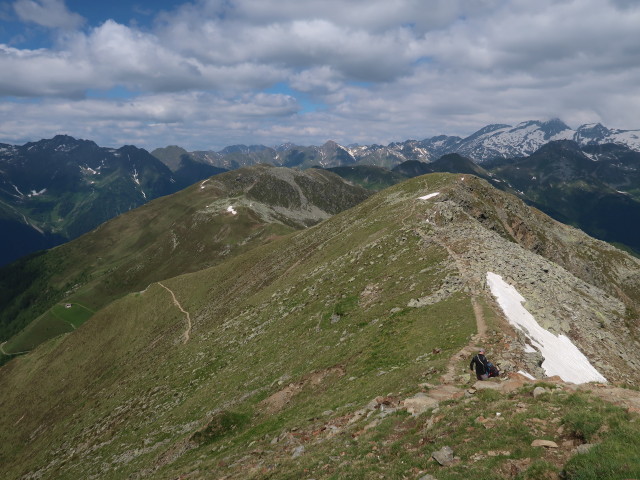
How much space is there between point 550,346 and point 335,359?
18764mm

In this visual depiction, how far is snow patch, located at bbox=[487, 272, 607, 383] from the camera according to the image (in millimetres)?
28797

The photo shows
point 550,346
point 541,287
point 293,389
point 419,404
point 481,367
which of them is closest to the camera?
point 419,404

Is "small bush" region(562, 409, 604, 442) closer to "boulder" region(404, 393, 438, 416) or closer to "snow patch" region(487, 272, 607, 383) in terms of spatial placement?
"boulder" region(404, 393, 438, 416)

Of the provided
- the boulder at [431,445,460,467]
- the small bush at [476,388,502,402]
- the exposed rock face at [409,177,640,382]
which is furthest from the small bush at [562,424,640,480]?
the exposed rock face at [409,177,640,382]

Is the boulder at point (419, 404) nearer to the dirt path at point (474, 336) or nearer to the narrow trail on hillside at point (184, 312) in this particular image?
the dirt path at point (474, 336)

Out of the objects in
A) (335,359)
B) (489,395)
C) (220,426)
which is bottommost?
(220,426)

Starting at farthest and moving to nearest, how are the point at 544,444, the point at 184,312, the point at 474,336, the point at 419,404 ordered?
the point at 184,312 < the point at 474,336 < the point at 419,404 < the point at 544,444

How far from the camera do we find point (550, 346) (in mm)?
31234

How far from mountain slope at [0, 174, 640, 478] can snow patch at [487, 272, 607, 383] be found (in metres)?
1.28

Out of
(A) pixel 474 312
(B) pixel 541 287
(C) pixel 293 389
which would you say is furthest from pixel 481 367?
(B) pixel 541 287

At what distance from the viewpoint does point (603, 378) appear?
3139 centimetres

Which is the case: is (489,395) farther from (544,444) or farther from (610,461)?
(610,461)

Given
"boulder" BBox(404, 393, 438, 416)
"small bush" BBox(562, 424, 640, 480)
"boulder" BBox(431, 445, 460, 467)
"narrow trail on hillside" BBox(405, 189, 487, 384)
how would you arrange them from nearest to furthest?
1. "small bush" BBox(562, 424, 640, 480)
2. "boulder" BBox(431, 445, 460, 467)
3. "boulder" BBox(404, 393, 438, 416)
4. "narrow trail on hillside" BBox(405, 189, 487, 384)

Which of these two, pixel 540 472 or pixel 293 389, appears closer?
pixel 540 472
